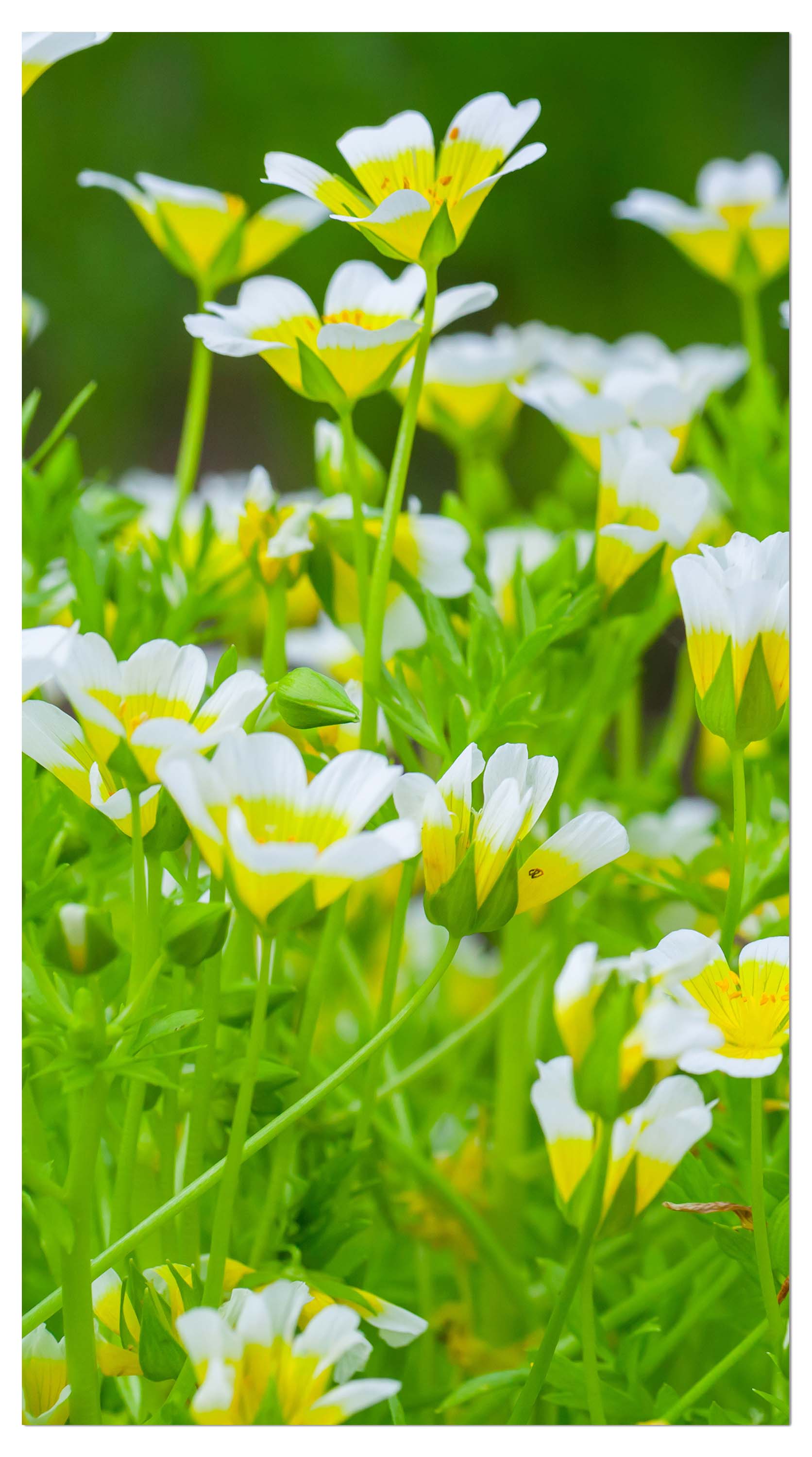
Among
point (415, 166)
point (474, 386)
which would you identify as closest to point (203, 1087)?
point (415, 166)

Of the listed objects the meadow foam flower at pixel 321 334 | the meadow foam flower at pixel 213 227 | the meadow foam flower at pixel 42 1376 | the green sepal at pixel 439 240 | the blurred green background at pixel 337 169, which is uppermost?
the blurred green background at pixel 337 169

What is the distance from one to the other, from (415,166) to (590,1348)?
292mm

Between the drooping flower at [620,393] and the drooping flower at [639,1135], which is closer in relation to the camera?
the drooping flower at [639,1135]

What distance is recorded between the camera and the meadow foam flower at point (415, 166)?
0.30 metres

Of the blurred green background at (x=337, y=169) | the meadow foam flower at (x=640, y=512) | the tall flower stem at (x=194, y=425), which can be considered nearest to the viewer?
the meadow foam flower at (x=640, y=512)

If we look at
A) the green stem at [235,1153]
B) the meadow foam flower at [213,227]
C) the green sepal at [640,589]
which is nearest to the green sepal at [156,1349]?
the green stem at [235,1153]

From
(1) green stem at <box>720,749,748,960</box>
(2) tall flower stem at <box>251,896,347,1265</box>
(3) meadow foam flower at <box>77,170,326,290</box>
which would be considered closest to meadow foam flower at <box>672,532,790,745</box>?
(1) green stem at <box>720,749,748,960</box>

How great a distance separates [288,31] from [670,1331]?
448 mm

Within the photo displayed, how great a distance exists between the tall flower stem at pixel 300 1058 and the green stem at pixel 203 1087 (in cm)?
2

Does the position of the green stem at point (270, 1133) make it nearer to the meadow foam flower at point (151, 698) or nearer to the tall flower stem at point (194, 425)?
the meadow foam flower at point (151, 698)

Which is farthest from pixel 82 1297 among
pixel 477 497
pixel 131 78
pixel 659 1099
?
pixel 131 78

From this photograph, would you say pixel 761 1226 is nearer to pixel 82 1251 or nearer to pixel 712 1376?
pixel 712 1376
